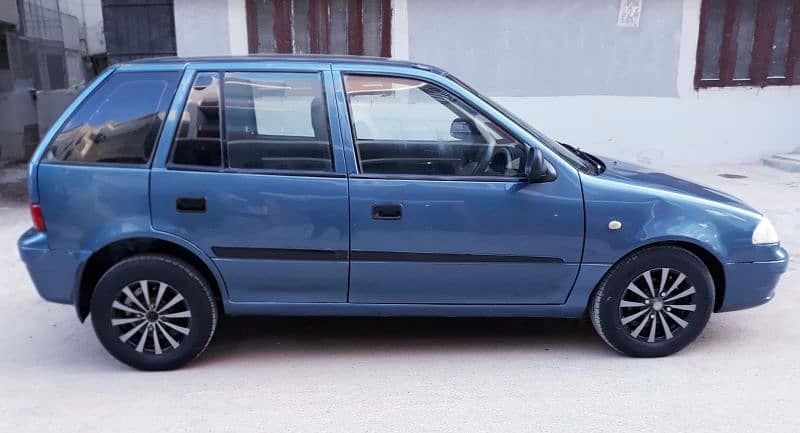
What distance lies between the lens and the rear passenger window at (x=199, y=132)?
370 centimetres

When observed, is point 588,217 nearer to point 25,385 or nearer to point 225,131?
point 225,131

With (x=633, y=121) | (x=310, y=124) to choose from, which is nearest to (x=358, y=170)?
(x=310, y=124)

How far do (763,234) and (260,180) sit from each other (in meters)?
2.99

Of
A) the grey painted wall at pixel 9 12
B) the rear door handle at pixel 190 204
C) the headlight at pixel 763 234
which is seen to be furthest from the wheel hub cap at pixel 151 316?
the grey painted wall at pixel 9 12

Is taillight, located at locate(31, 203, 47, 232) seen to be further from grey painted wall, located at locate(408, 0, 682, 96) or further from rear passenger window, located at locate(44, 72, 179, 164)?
Answer: grey painted wall, located at locate(408, 0, 682, 96)

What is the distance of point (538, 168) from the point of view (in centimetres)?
363

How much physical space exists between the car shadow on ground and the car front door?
1.56 feet

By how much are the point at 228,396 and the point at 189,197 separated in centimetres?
112

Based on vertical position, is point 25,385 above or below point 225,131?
below

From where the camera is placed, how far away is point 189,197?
363 cm

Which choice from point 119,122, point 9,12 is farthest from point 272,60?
point 9,12

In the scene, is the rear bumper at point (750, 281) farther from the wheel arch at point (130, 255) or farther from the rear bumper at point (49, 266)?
the rear bumper at point (49, 266)

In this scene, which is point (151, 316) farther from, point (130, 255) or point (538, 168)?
point (538, 168)

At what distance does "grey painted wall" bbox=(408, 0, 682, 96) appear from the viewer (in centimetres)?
914
